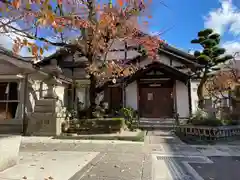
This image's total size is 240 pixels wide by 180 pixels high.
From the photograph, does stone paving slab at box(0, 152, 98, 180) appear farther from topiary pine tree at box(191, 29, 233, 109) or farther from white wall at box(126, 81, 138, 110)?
topiary pine tree at box(191, 29, 233, 109)

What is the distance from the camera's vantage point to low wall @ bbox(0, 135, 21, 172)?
3872mm

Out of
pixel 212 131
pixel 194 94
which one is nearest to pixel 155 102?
pixel 194 94

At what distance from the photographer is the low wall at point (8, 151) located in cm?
387

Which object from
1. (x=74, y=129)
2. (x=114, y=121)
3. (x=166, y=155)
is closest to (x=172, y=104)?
(x=114, y=121)

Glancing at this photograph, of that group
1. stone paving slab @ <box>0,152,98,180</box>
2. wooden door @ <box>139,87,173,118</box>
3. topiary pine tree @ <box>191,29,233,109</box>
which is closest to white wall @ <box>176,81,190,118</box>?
wooden door @ <box>139,87,173,118</box>

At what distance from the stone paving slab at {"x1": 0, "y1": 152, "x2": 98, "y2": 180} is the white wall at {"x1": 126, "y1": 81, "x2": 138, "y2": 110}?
933 centimetres

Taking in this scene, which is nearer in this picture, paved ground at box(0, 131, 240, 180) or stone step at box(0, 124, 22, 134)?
paved ground at box(0, 131, 240, 180)

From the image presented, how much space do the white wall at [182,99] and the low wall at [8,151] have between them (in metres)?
12.1

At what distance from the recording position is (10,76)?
956 centimetres

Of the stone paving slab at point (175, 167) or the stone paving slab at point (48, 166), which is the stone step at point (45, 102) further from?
the stone paving slab at point (175, 167)

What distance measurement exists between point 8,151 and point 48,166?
853 millimetres

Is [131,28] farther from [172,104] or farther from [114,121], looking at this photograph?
[172,104]

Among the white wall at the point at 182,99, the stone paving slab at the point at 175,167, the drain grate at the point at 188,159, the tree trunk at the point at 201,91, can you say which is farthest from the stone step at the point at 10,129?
the tree trunk at the point at 201,91

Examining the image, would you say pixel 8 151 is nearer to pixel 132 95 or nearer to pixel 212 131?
pixel 212 131
